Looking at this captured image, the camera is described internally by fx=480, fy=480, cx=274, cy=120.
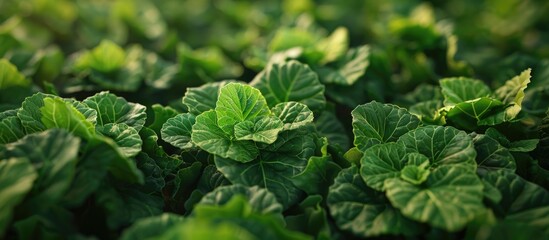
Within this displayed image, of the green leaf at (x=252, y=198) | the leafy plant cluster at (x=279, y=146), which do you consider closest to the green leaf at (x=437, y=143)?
the leafy plant cluster at (x=279, y=146)

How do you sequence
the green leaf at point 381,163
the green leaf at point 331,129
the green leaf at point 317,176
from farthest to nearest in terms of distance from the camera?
the green leaf at point 331,129, the green leaf at point 317,176, the green leaf at point 381,163

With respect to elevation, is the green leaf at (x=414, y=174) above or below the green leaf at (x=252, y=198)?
above

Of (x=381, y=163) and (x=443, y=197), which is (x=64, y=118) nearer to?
(x=381, y=163)

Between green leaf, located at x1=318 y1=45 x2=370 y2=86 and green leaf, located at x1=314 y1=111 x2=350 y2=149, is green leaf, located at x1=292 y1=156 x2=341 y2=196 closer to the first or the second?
green leaf, located at x1=314 y1=111 x2=350 y2=149

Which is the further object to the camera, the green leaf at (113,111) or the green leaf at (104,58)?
the green leaf at (104,58)

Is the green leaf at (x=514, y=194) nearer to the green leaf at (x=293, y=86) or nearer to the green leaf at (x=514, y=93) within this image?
the green leaf at (x=514, y=93)

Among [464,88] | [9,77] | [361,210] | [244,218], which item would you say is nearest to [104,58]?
[9,77]
